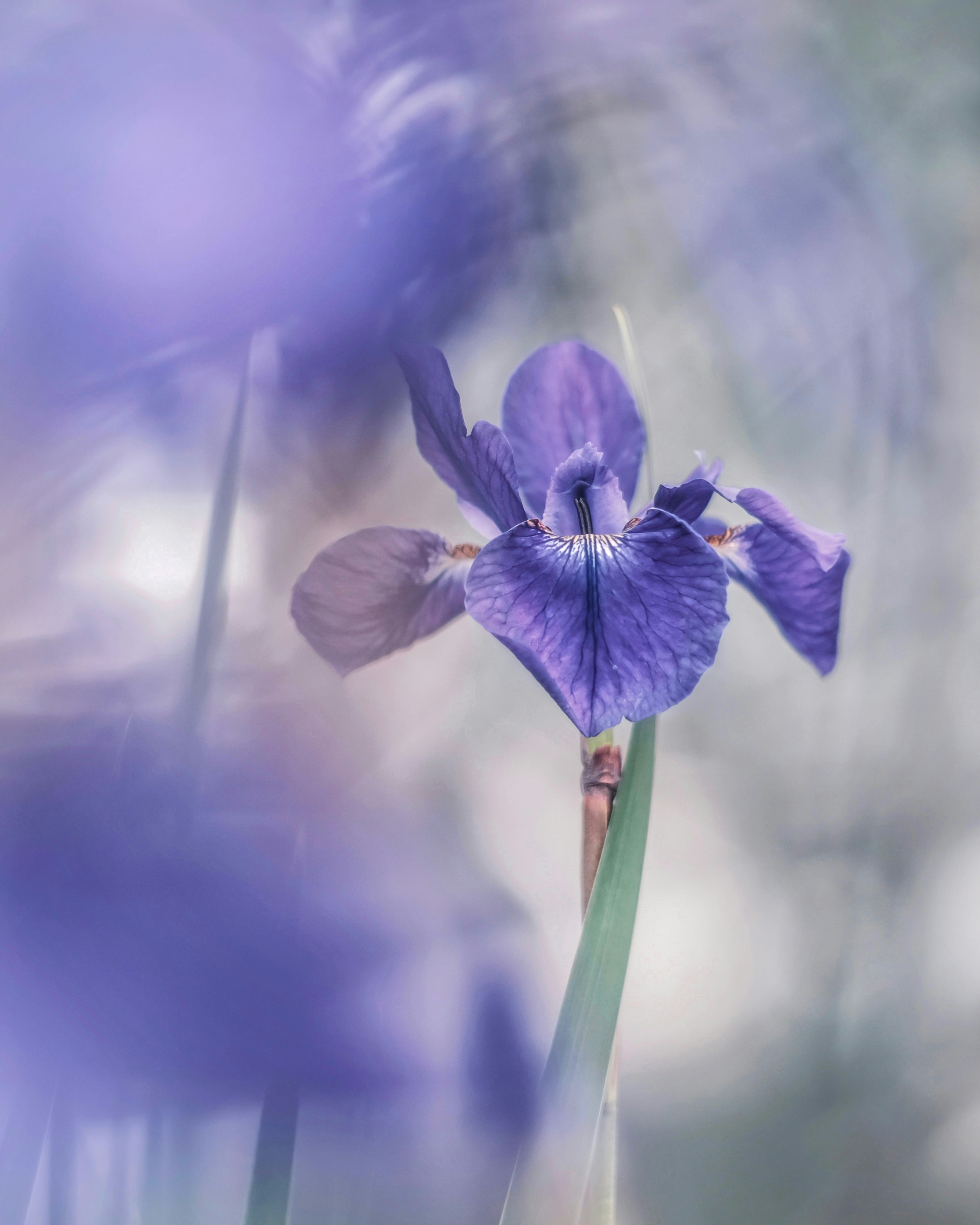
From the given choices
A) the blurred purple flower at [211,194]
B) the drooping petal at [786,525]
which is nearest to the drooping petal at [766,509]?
the drooping petal at [786,525]

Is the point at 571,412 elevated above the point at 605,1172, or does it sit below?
above

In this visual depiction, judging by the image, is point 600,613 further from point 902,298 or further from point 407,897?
point 902,298

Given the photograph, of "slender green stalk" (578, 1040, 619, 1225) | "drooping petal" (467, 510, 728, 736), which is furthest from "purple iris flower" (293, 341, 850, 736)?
"slender green stalk" (578, 1040, 619, 1225)

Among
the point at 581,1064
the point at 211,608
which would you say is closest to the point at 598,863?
the point at 581,1064

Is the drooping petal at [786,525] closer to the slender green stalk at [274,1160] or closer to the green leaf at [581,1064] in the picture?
the green leaf at [581,1064]

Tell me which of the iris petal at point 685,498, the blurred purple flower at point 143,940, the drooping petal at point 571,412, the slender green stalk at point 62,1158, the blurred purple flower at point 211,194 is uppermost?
the blurred purple flower at point 211,194

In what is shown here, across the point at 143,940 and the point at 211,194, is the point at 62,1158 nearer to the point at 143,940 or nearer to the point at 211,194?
the point at 143,940

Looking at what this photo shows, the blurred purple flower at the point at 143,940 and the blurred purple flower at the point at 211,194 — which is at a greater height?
the blurred purple flower at the point at 211,194
